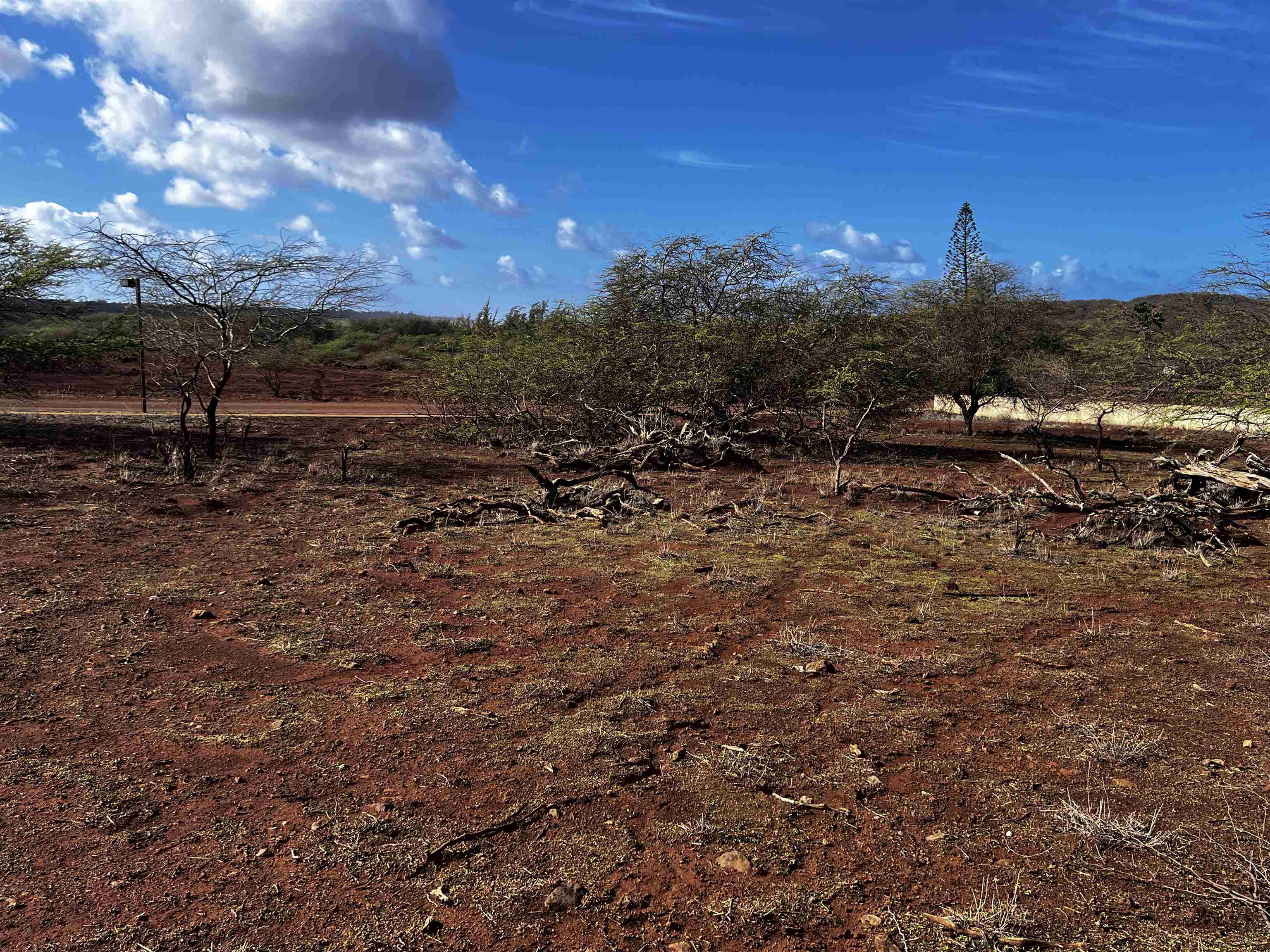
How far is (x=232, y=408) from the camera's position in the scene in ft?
77.7

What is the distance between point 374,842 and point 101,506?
788cm

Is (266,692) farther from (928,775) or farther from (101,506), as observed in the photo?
(101,506)

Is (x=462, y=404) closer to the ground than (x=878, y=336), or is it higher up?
closer to the ground

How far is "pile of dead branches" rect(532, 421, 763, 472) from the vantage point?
14.0 m

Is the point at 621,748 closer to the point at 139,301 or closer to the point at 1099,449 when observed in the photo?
the point at 1099,449

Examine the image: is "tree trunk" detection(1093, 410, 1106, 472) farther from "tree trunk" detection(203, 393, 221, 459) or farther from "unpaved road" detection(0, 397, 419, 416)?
"unpaved road" detection(0, 397, 419, 416)

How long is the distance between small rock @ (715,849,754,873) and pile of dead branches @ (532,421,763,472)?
10.6m

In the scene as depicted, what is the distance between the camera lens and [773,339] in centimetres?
1612

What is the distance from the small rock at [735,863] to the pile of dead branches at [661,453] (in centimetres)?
1061

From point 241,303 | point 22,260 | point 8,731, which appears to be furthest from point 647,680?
point 22,260

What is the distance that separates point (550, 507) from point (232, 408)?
17.8 m

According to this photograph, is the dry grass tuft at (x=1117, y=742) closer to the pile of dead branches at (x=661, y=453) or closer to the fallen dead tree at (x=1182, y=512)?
the fallen dead tree at (x=1182, y=512)

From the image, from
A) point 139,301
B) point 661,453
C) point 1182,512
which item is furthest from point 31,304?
point 1182,512

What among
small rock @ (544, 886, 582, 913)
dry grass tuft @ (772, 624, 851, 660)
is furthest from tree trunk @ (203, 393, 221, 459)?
small rock @ (544, 886, 582, 913)
